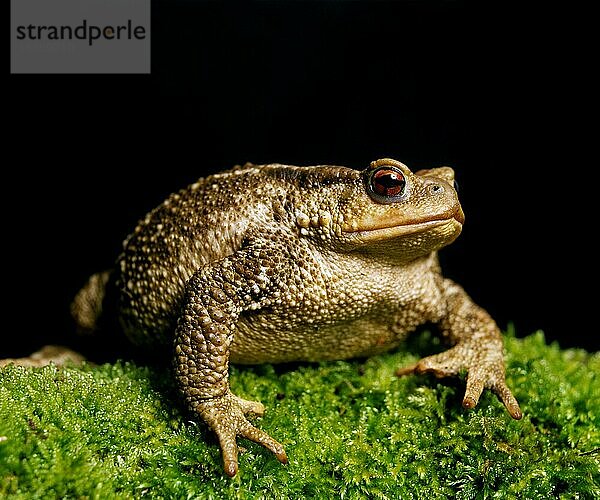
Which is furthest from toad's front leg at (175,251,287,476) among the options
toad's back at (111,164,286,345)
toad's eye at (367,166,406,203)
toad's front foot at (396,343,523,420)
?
toad's front foot at (396,343,523,420)

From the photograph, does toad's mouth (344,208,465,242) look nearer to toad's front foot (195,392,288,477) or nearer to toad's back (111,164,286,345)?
toad's back (111,164,286,345)

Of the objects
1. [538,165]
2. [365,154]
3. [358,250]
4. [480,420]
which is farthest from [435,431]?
[538,165]

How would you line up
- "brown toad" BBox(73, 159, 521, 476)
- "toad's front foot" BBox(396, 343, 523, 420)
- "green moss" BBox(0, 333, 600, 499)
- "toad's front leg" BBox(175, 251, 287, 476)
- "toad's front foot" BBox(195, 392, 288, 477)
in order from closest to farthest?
"green moss" BBox(0, 333, 600, 499) → "toad's front foot" BBox(195, 392, 288, 477) → "toad's front leg" BBox(175, 251, 287, 476) → "brown toad" BBox(73, 159, 521, 476) → "toad's front foot" BBox(396, 343, 523, 420)

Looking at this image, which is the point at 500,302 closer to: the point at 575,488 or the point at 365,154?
the point at 365,154

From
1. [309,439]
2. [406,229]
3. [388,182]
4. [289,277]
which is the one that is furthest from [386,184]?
[309,439]

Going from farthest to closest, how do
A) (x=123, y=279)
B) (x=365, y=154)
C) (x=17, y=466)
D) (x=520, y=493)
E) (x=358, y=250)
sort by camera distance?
(x=365, y=154)
(x=123, y=279)
(x=358, y=250)
(x=520, y=493)
(x=17, y=466)

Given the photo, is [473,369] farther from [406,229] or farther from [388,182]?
[388,182]

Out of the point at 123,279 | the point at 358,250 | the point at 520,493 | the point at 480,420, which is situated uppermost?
the point at 358,250

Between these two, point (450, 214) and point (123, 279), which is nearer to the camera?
point (450, 214)
